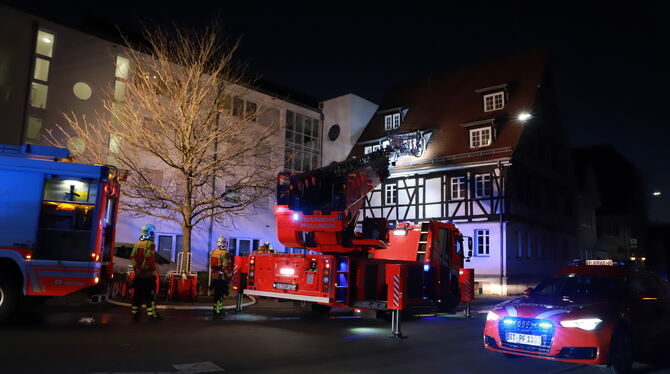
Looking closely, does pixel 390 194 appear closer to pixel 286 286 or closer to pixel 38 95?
pixel 38 95

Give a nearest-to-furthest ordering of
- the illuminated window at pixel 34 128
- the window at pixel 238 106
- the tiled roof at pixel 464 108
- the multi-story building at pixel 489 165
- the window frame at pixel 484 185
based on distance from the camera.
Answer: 1. the window at pixel 238 106
2. the illuminated window at pixel 34 128
3. the multi-story building at pixel 489 165
4. the window frame at pixel 484 185
5. the tiled roof at pixel 464 108

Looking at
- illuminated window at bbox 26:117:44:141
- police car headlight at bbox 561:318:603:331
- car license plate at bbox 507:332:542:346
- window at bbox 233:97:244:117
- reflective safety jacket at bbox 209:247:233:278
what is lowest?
car license plate at bbox 507:332:542:346

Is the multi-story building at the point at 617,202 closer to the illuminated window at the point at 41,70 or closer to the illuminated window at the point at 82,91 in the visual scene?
the illuminated window at the point at 82,91

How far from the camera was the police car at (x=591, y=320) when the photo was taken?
6766 millimetres

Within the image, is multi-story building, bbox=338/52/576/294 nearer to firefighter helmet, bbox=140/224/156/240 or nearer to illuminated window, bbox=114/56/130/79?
illuminated window, bbox=114/56/130/79

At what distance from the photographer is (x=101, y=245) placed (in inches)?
399

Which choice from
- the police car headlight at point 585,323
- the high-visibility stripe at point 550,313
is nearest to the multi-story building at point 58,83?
the high-visibility stripe at point 550,313

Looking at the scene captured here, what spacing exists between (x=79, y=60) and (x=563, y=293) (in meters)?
22.4

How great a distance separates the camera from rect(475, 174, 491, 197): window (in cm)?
2802

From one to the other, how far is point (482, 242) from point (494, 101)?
27.3 feet

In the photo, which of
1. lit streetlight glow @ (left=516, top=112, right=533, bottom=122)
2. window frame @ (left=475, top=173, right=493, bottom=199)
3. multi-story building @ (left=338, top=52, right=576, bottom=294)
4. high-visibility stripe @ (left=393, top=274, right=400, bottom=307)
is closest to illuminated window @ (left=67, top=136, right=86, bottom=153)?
multi-story building @ (left=338, top=52, right=576, bottom=294)

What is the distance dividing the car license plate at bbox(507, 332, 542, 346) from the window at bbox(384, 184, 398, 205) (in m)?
24.3

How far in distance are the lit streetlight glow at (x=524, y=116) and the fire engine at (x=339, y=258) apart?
16149 millimetres

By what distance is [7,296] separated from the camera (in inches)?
366
